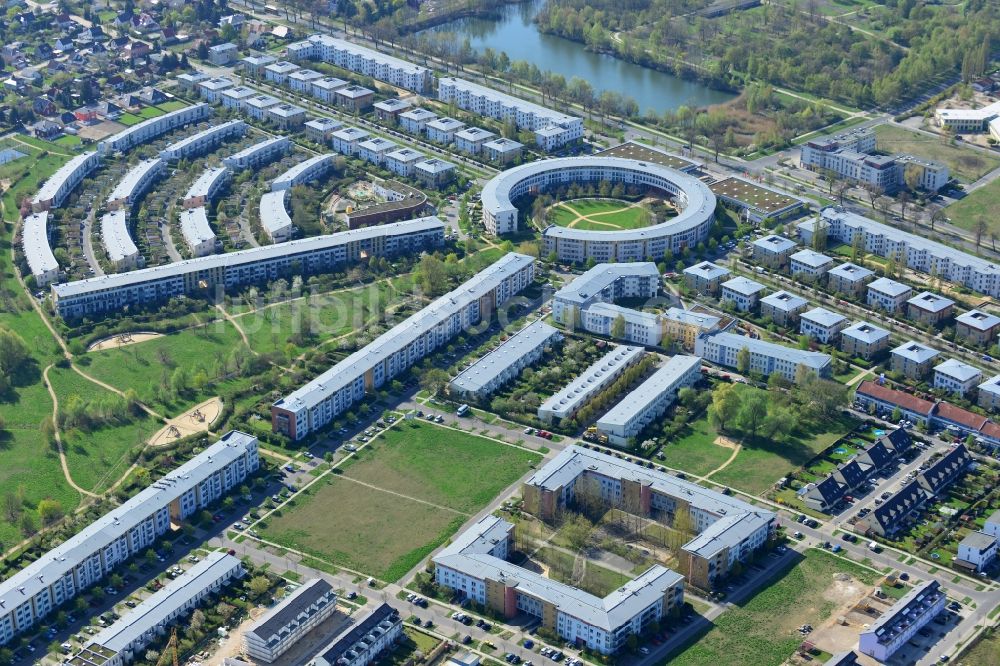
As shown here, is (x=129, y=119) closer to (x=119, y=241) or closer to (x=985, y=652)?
(x=119, y=241)

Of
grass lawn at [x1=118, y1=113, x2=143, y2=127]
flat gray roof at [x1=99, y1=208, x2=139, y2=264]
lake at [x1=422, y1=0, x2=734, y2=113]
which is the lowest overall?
flat gray roof at [x1=99, y1=208, x2=139, y2=264]

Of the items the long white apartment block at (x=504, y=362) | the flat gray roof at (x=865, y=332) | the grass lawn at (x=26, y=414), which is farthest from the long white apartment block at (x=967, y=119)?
the grass lawn at (x=26, y=414)

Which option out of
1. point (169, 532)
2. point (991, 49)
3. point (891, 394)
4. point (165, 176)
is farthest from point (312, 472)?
point (991, 49)

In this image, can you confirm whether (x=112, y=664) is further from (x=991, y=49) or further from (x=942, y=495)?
(x=991, y=49)

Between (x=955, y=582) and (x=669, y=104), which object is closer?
(x=955, y=582)

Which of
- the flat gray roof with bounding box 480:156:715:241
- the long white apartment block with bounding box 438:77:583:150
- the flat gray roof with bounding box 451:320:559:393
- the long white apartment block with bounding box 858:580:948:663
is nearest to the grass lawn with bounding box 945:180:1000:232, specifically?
the flat gray roof with bounding box 480:156:715:241

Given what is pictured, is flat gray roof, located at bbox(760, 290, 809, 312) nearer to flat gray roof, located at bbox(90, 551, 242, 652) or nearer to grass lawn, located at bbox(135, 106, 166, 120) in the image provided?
flat gray roof, located at bbox(90, 551, 242, 652)
